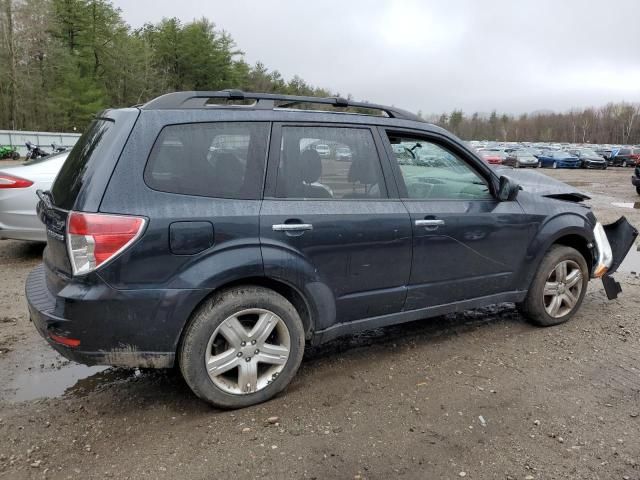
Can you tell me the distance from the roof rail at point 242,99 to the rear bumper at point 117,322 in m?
1.11

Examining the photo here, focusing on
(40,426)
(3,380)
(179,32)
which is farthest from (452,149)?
(179,32)

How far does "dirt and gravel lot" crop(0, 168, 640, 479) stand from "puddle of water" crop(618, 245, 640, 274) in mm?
2607

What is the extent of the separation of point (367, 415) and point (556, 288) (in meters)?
2.34

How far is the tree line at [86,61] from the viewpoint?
42.0 meters

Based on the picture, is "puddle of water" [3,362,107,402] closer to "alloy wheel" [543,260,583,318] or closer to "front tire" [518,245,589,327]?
"front tire" [518,245,589,327]

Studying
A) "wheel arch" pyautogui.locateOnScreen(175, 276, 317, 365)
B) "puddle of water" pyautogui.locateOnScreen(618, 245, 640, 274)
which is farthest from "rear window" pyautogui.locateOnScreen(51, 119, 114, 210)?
"puddle of water" pyautogui.locateOnScreen(618, 245, 640, 274)

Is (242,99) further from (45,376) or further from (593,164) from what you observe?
(593,164)

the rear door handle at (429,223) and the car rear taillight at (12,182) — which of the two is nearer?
the rear door handle at (429,223)

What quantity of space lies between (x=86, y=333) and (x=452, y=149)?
2872mm

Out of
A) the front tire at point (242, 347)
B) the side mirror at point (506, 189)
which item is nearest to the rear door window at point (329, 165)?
the front tire at point (242, 347)

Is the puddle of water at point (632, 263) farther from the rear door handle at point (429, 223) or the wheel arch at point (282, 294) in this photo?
the wheel arch at point (282, 294)

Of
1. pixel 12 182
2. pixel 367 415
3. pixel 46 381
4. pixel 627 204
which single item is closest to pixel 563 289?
pixel 367 415

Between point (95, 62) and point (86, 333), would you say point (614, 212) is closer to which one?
point (86, 333)

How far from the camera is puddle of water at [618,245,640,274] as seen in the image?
660 cm
